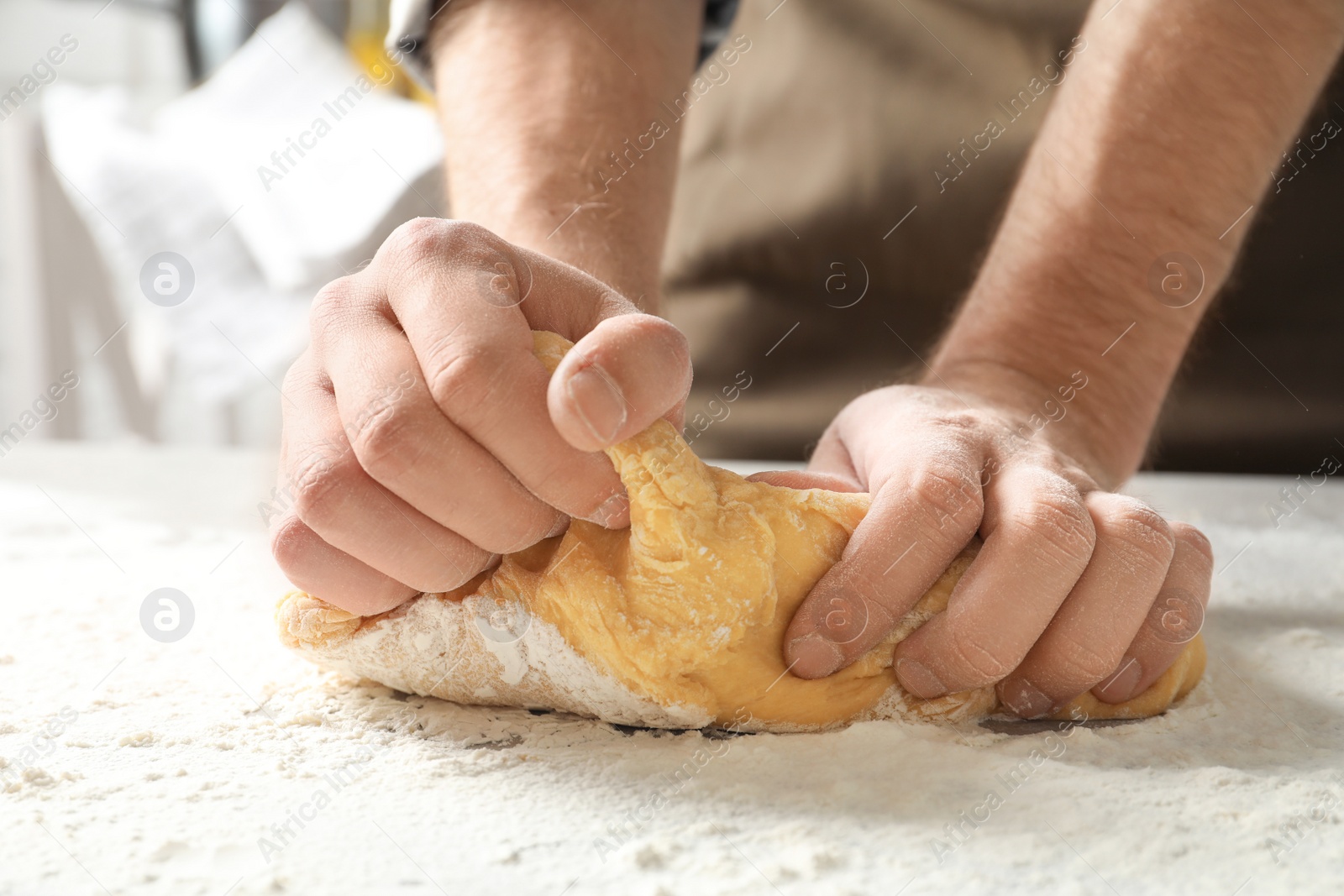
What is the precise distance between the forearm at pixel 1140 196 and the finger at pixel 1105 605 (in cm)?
37

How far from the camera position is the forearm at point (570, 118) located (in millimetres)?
1217

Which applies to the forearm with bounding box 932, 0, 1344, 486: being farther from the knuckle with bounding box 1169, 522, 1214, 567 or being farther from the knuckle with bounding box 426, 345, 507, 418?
the knuckle with bounding box 426, 345, 507, 418

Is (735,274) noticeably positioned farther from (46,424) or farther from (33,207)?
(46,424)

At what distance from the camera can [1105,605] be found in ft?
2.45

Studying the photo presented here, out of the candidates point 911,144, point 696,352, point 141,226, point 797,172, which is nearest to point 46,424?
point 141,226

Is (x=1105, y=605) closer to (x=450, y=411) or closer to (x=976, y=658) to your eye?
(x=976, y=658)

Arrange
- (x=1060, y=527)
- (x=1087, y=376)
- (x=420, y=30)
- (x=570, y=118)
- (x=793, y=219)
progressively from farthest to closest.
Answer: (x=793, y=219) → (x=420, y=30) → (x=570, y=118) → (x=1087, y=376) → (x=1060, y=527)

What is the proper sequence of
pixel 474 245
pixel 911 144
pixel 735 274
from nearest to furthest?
pixel 474 245
pixel 911 144
pixel 735 274

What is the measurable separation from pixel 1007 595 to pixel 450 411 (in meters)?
0.43

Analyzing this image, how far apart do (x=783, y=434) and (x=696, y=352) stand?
0.72 ft

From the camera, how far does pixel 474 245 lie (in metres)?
0.73

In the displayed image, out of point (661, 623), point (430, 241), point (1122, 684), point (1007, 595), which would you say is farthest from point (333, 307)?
point (1122, 684)

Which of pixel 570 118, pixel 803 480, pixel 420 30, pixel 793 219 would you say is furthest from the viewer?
pixel 793 219

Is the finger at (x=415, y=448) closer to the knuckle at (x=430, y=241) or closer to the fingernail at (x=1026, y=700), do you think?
the knuckle at (x=430, y=241)
